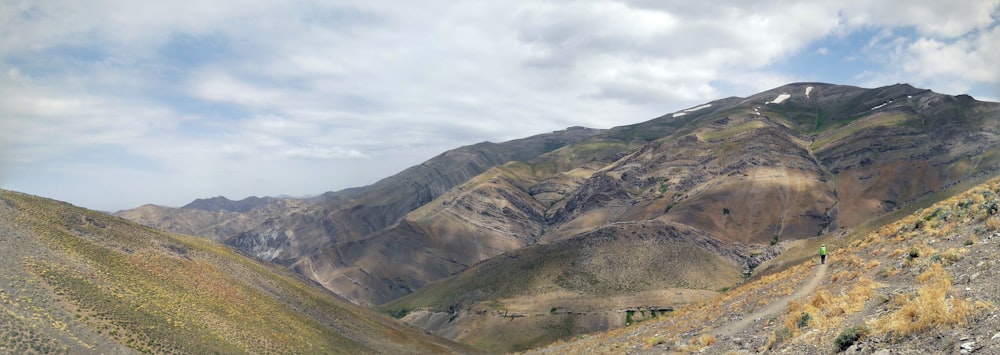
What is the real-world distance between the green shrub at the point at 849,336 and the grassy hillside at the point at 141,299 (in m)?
46.6

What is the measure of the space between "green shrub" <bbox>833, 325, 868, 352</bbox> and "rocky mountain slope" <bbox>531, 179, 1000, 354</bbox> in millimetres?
24

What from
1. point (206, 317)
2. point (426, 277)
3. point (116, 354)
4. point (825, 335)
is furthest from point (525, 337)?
point (426, 277)

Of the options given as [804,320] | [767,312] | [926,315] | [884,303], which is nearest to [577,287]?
[767,312]

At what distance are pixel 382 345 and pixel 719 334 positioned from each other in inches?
2217

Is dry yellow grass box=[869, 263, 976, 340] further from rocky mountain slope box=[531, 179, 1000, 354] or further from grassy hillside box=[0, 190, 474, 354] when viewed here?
grassy hillside box=[0, 190, 474, 354]

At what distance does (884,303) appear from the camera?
17.2 m

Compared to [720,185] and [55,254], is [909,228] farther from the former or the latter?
[720,185]

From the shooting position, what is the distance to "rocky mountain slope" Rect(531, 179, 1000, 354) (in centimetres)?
1259

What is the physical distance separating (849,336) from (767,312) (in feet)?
41.9

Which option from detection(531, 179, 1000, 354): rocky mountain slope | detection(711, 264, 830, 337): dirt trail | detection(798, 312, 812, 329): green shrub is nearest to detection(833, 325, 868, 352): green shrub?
detection(531, 179, 1000, 354): rocky mountain slope

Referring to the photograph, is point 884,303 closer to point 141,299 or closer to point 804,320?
point 804,320

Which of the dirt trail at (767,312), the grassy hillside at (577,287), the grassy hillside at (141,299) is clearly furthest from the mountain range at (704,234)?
the dirt trail at (767,312)

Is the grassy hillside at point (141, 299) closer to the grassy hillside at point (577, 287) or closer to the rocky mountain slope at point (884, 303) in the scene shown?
the grassy hillside at point (577, 287)

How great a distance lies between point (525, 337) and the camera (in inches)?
3954
